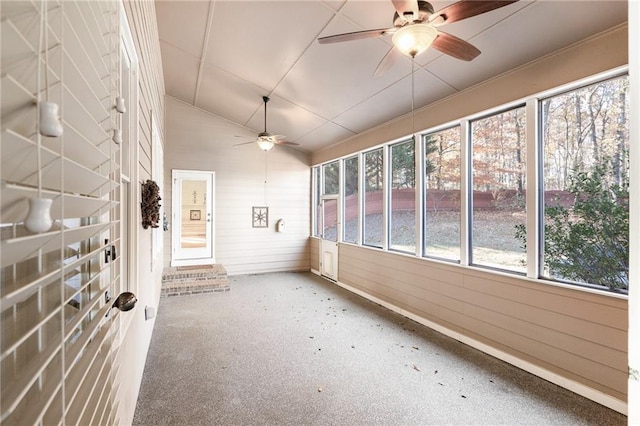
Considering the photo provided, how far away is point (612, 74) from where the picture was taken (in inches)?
93.4

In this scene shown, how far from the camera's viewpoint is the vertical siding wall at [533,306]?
7.64ft

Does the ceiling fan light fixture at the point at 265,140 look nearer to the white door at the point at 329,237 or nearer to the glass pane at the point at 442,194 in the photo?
the white door at the point at 329,237

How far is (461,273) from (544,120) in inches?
69.4

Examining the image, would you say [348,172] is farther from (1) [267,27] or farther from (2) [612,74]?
(2) [612,74]

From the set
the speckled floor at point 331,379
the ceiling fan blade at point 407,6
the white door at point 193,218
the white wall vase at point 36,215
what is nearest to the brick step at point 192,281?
the white door at point 193,218

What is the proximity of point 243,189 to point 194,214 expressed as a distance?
1.17m

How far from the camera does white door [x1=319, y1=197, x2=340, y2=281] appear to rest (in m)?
6.26

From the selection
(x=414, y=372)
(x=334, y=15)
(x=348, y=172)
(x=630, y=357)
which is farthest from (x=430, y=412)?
(x=348, y=172)

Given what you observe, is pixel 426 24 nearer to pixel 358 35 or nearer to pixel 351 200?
pixel 358 35

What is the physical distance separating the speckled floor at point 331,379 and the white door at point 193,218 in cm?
227

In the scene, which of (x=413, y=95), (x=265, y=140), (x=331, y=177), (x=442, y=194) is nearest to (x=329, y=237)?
(x=331, y=177)

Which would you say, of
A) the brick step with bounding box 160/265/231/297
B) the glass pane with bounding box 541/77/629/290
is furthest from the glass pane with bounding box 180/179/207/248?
the glass pane with bounding box 541/77/629/290

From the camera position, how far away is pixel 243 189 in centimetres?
680

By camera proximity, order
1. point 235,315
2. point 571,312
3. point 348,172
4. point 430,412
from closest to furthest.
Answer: point 430,412
point 571,312
point 235,315
point 348,172
